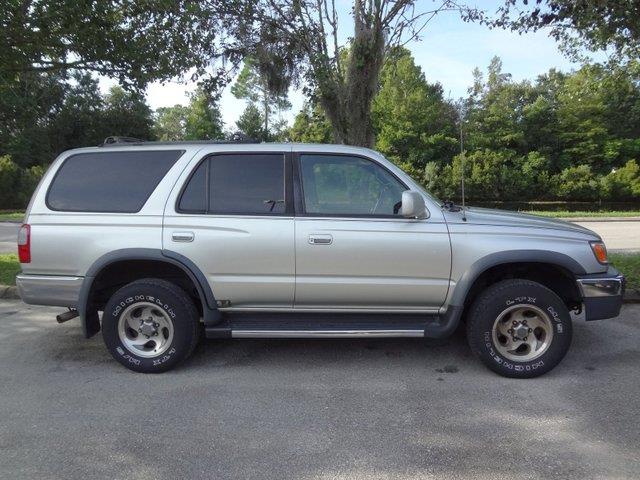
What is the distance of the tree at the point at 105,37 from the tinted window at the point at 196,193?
14.7 ft

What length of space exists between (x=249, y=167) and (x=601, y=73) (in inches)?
341

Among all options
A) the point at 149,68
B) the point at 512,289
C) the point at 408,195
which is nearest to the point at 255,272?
the point at 408,195

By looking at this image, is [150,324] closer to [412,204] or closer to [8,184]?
[412,204]

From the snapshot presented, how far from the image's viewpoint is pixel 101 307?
4.94 meters

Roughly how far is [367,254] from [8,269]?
6858 mm

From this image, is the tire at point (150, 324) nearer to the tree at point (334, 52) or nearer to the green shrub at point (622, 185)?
the tree at point (334, 52)

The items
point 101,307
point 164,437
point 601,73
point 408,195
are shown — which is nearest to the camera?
point 164,437

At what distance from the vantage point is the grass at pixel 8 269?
7631mm

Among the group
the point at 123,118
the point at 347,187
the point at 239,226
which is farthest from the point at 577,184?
the point at 123,118

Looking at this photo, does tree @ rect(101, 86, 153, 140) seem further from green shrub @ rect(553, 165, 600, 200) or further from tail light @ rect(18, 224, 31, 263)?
tail light @ rect(18, 224, 31, 263)

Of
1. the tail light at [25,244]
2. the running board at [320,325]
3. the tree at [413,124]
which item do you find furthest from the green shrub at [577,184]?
A: the tail light at [25,244]

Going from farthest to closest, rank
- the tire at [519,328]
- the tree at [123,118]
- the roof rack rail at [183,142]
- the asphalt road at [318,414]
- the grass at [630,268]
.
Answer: the tree at [123,118], the grass at [630,268], the roof rack rail at [183,142], the tire at [519,328], the asphalt road at [318,414]

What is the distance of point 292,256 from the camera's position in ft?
14.3

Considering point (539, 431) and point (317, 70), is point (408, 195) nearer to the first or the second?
point (539, 431)
